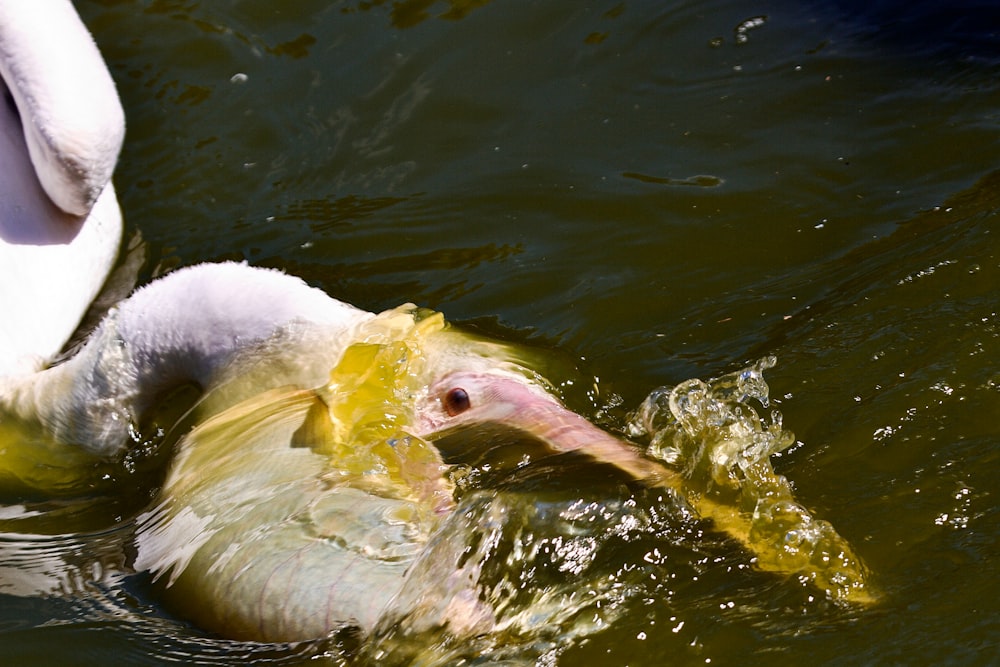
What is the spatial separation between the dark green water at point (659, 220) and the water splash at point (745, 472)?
0.17ft

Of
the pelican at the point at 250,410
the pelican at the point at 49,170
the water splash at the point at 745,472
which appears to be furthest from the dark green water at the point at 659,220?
the pelican at the point at 49,170

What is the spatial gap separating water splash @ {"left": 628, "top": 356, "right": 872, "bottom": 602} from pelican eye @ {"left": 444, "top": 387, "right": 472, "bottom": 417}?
1.37ft

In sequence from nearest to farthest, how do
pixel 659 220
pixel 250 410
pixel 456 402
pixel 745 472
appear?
pixel 745 472 < pixel 456 402 < pixel 250 410 < pixel 659 220

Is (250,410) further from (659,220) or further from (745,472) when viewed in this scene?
(659,220)

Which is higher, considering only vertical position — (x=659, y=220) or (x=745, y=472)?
(x=745, y=472)

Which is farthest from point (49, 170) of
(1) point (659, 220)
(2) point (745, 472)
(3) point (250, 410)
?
(2) point (745, 472)

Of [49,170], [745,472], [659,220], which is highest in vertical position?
[49,170]

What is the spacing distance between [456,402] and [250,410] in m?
0.51

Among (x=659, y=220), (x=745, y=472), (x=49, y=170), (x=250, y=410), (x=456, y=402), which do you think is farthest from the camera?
(x=659, y=220)

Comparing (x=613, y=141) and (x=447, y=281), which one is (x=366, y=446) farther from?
(x=613, y=141)

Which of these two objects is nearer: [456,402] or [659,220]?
[456,402]

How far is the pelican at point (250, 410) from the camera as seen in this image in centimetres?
241

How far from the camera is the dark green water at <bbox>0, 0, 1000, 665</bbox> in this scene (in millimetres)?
2375

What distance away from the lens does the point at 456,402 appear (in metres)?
2.71
